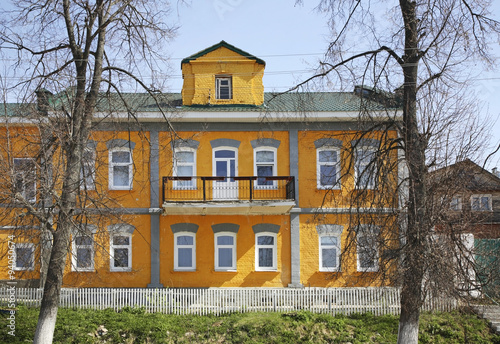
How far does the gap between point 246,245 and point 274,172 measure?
3.03 metres

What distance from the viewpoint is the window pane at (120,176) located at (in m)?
20.6

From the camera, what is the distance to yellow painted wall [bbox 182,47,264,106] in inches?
840

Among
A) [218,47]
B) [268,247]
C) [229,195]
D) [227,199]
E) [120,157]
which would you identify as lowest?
[268,247]

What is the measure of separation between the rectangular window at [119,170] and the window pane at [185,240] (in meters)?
2.79

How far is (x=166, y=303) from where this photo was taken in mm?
17703

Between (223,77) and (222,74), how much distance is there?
163 mm

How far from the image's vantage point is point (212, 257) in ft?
67.1

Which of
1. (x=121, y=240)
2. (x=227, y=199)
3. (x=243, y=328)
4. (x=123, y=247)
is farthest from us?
(x=121, y=240)

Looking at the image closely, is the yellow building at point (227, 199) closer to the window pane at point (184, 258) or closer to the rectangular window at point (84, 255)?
the window pane at point (184, 258)

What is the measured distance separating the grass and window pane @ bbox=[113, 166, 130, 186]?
215 inches

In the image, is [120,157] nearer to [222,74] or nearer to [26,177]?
[222,74]

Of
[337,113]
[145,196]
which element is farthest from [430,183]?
[145,196]

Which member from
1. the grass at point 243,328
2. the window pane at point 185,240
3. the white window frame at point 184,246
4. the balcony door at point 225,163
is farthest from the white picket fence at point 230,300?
the balcony door at point 225,163

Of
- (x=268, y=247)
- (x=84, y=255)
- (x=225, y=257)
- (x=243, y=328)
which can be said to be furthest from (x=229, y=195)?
(x=84, y=255)
